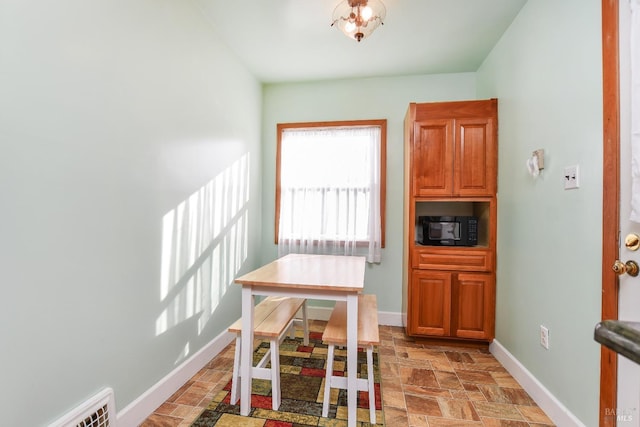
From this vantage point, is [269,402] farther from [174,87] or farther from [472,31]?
[472,31]

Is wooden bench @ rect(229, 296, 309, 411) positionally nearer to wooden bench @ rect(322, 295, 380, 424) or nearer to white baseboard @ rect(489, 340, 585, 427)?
wooden bench @ rect(322, 295, 380, 424)

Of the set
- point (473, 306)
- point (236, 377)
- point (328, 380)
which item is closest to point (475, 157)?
point (473, 306)

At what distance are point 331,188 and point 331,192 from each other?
0.05 m

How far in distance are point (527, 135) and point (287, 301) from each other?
2.22m

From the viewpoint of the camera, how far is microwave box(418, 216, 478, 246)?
266 cm

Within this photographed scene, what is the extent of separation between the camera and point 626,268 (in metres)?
1.19

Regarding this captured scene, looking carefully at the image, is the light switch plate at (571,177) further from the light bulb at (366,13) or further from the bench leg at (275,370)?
the bench leg at (275,370)

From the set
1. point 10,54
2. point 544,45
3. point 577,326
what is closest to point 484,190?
point 544,45

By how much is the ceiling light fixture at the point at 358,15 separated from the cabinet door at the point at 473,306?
2.21 metres

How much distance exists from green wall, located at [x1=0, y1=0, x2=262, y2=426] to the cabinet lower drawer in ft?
6.24

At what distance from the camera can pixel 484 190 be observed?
2.54 meters

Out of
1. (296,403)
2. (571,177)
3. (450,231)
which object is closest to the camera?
(571,177)

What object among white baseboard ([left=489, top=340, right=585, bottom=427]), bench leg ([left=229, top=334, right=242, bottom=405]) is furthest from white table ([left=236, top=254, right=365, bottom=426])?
white baseboard ([left=489, top=340, right=585, bottom=427])

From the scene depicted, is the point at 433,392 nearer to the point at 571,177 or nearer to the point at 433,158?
the point at 571,177
